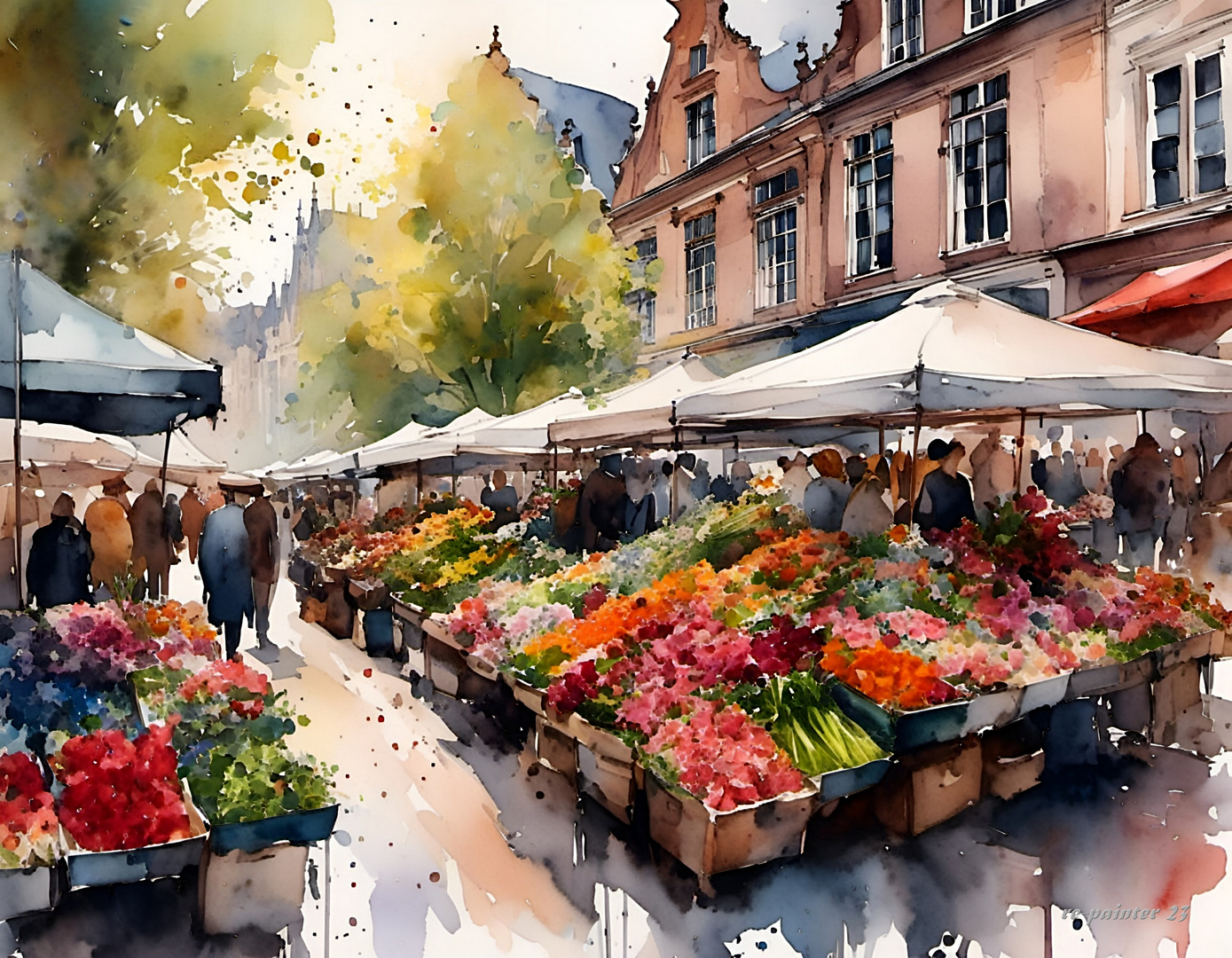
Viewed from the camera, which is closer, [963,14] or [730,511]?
[730,511]

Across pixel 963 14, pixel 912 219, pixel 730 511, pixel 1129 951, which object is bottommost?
pixel 1129 951

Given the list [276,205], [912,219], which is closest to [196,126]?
[276,205]

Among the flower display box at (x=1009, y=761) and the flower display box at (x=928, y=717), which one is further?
the flower display box at (x=1009, y=761)

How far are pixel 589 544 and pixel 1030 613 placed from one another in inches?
188

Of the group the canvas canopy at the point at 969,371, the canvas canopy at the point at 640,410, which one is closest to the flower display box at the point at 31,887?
the canvas canopy at the point at 969,371

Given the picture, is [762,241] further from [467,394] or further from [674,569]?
[674,569]

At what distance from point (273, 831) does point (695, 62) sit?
11676 millimetres

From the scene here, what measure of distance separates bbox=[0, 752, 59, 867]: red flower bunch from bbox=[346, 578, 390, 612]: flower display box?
17.5 ft

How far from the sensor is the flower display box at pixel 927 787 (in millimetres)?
3881

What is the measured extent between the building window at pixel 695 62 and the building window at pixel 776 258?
112 inches

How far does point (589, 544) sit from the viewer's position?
8.67m

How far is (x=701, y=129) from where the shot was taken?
1488 cm

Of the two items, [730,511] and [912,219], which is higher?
[912,219]

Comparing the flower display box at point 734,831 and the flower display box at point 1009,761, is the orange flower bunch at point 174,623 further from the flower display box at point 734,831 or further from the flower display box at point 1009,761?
the flower display box at point 1009,761
